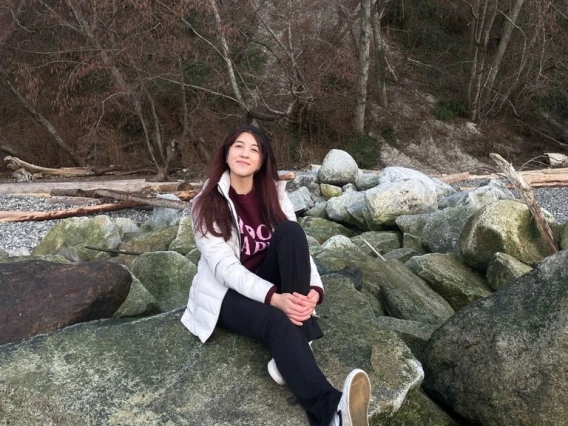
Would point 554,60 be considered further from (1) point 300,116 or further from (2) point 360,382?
(2) point 360,382

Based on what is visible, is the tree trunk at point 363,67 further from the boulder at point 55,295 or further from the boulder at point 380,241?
the boulder at point 55,295

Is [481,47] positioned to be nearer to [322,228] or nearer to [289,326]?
[322,228]

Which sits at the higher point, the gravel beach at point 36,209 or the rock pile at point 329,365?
the rock pile at point 329,365

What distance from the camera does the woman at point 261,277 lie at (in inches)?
99.6

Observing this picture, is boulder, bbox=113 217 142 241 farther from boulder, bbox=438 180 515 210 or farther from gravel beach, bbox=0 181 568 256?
boulder, bbox=438 180 515 210

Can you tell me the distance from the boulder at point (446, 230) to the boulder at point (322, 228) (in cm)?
141

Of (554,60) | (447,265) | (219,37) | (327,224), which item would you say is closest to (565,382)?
(447,265)

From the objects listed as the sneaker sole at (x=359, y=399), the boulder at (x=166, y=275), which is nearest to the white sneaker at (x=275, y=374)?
the sneaker sole at (x=359, y=399)

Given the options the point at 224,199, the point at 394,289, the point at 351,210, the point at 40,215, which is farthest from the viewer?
the point at 40,215

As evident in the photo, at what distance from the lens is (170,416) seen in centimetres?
260

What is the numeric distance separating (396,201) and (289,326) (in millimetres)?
5788

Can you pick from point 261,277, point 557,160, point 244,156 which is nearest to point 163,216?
point 244,156

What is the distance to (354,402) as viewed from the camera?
2.41 metres

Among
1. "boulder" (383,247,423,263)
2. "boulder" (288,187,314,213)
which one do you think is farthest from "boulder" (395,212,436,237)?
"boulder" (288,187,314,213)
